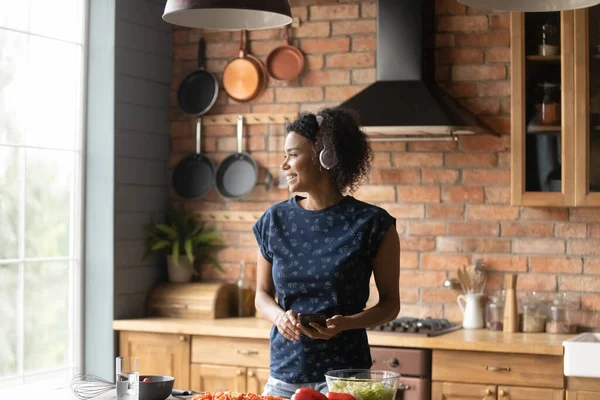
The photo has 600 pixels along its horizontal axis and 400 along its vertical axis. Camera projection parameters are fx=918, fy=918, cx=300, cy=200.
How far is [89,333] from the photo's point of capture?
4664 millimetres

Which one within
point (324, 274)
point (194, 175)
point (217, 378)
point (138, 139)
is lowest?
point (217, 378)

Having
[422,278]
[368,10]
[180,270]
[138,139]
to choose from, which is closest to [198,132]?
[138,139]

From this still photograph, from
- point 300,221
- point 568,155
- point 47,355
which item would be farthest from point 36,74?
point 568,155

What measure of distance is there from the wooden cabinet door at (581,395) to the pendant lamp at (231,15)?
2113mm

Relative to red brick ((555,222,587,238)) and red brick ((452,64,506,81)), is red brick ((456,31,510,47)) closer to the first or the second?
red brick ((452,64,506,81))

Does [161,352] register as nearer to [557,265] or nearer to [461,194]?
[461,194]

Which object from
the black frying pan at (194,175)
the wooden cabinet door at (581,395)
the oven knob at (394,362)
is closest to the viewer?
the wooden cabinet door at (581,395)

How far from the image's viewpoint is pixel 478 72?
15.0 feet

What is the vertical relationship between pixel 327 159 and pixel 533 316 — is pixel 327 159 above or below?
above

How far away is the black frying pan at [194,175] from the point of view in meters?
5.05

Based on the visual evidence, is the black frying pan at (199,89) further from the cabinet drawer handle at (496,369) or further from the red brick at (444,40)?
the cabinet drawer handle at (496,369)

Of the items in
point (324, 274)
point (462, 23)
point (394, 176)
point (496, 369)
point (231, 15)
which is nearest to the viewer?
point (231, 15)

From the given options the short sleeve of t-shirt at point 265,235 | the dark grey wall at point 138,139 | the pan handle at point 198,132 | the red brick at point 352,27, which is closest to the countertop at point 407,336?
the dark grey wall at point 138,139

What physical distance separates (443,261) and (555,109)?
95cm
